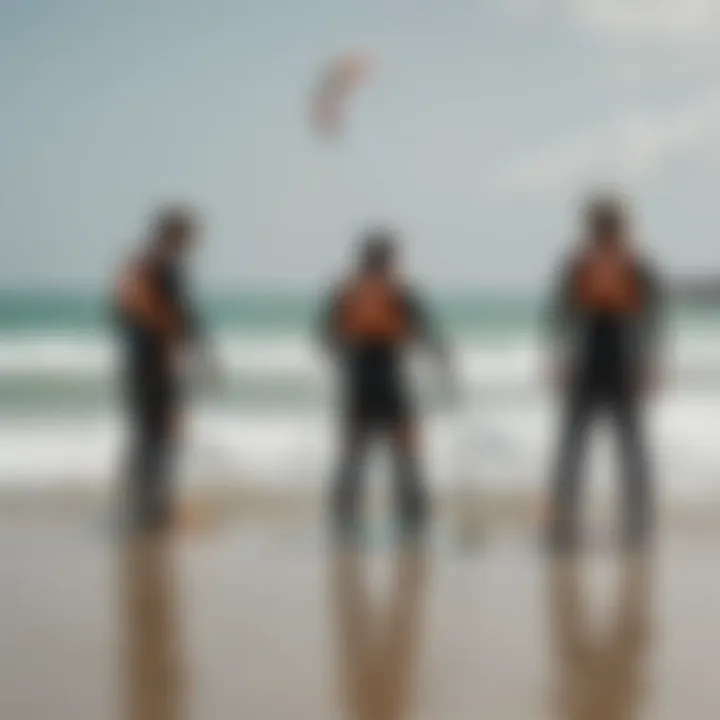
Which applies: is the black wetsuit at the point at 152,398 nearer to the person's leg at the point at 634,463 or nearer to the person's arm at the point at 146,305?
the person's arm at the point at 146,305

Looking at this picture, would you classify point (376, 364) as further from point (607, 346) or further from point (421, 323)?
point (607, 346)

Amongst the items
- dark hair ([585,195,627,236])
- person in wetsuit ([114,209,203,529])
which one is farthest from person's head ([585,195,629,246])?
person in wetsuit ([114,209,203,529])

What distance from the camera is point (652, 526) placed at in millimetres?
4742

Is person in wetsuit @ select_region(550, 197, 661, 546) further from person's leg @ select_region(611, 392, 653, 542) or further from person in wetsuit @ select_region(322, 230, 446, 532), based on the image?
person in wetsuit @ select_region(322, 230, 446, 532)

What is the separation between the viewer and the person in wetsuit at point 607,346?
4.51 meters

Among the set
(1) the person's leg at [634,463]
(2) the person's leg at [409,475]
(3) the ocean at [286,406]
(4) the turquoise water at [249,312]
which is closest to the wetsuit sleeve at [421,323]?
(3) the ocean at [286,406]

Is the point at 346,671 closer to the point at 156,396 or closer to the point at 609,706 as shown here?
the point at 609,706

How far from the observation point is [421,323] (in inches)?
186

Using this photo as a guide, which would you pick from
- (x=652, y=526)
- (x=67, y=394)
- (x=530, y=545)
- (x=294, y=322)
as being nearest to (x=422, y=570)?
(x=530, y=545)

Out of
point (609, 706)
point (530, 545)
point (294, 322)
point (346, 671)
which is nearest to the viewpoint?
point (609, 706)

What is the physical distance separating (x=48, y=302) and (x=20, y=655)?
1944 cm

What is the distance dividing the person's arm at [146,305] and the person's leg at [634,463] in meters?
1.88

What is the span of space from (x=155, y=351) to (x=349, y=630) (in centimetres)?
179

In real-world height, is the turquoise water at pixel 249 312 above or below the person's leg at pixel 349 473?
above
